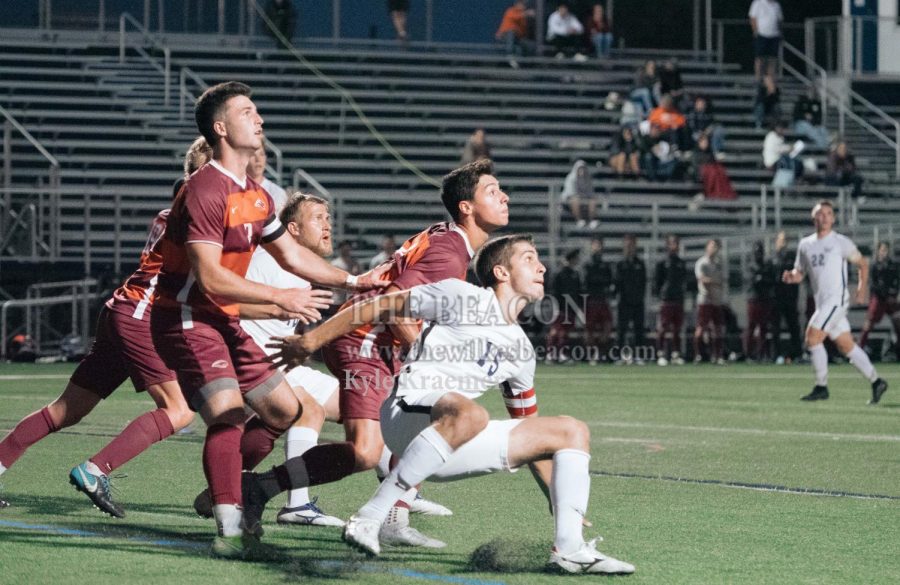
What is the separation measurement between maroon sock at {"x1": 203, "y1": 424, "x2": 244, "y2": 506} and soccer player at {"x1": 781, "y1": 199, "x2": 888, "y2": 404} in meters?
10.6

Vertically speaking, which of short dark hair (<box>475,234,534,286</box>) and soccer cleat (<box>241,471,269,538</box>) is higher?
short dark hair (<box>475,234,534,286</box>)

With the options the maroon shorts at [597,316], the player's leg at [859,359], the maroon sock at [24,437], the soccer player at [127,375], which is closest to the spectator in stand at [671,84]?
the maroon shorts at [597,316]

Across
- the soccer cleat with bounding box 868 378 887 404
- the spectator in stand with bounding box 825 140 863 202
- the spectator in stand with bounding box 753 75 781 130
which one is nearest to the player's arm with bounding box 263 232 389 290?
the soccer cleat with bounding box 868 378 887 404

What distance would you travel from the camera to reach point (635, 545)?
668 cm

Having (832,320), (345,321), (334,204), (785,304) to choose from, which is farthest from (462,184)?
(334,204)

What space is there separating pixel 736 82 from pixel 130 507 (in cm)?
2759

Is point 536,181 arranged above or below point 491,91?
below

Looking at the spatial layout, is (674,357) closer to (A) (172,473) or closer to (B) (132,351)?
(A) (172,473)

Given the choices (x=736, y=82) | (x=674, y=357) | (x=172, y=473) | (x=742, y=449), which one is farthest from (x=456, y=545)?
(x=736, y=82)

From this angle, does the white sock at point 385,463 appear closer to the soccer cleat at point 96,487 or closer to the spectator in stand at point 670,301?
the soccer cleat at point 96,487

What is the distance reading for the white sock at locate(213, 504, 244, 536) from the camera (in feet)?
20.4

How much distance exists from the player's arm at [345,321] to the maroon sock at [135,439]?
5.50 ft

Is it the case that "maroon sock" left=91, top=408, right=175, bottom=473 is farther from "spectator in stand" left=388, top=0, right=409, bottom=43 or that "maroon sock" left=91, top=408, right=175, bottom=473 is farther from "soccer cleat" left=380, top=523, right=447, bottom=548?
"spectator in stand" left=388, top=0, right=409, bottom=43

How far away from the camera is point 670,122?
28.0 meters
